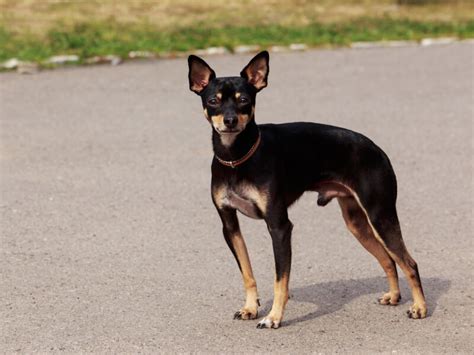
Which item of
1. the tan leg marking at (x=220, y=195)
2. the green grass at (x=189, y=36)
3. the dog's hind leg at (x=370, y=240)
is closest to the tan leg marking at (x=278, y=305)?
the tan leg marking at (x=220, y=195)

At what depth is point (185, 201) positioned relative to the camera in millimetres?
9500

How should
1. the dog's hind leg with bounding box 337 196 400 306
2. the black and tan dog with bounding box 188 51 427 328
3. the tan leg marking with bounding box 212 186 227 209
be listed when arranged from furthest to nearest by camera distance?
the dog's hind leg with bounding box 337 196 400 306 < the tan leg marking with bounding box 212 186 227 209 < the black and tan dog with bounding box 188 51 427 328

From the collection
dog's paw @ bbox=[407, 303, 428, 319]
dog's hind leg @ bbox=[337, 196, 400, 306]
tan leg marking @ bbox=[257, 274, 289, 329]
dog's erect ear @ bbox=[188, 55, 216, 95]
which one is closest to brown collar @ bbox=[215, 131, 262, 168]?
dog's erect ear @ bbox=[188, 55, 216, 95]

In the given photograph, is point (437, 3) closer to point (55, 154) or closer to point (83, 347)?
point (55, 154)

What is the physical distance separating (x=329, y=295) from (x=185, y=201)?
249 cm

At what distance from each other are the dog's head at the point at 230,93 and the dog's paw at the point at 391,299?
1.50m

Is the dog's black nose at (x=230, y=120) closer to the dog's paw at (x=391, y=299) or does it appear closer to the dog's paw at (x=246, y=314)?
the dog's paw at (x=246, y=314)

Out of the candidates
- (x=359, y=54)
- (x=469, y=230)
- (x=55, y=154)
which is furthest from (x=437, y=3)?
(x=469, y=230)

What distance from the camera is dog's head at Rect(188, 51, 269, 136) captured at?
624 centimetres

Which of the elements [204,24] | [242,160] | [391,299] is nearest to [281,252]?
[242,160]

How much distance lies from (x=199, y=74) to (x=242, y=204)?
771mm

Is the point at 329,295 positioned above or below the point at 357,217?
below

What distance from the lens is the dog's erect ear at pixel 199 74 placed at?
21.3 ft

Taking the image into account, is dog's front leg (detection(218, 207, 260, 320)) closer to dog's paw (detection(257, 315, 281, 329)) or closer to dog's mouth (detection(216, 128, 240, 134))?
dog's paw (detection(257, 315, 281, 329))
